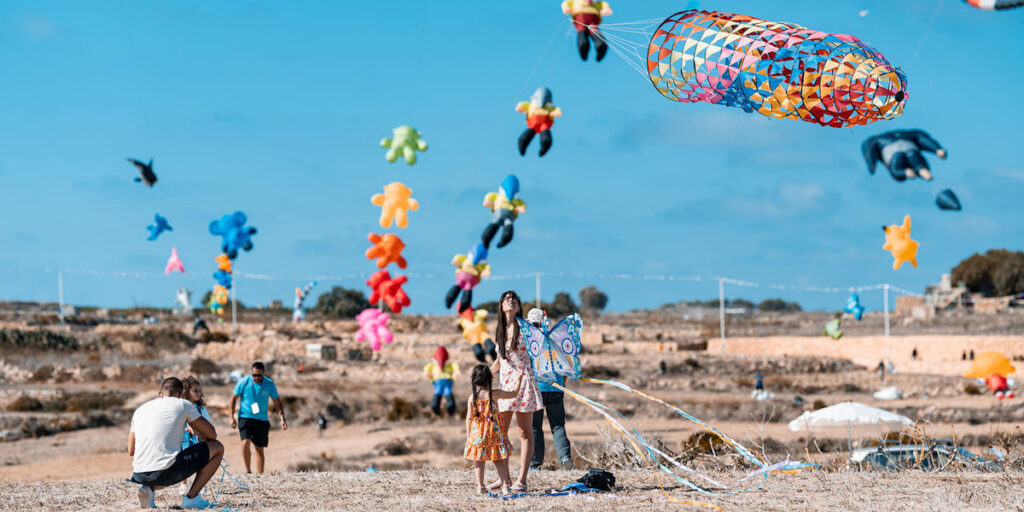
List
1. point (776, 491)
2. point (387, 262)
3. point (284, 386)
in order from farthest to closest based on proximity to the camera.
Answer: point (284, 386)
point (387, 262)
point (776, 491)

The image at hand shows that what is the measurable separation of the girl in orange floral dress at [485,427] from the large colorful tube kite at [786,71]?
293 centimetres

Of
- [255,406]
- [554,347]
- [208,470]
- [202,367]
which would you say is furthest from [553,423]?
[202,367]

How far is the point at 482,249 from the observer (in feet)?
54.2

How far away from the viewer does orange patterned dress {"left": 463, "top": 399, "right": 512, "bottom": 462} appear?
7859 millimetres

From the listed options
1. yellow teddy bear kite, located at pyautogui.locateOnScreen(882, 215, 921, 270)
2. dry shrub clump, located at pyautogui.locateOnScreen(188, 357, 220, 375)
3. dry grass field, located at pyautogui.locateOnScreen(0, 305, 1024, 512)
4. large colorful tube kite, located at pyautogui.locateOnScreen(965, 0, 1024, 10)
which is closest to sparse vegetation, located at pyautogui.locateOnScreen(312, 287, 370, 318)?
dry grass field, located at pyautogui.locateOnScreen(0, 305, 1024, 512)

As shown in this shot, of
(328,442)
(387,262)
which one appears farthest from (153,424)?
(328,442)

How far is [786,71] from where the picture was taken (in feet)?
25.4

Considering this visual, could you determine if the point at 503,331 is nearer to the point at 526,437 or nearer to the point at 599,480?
the point at 526,437

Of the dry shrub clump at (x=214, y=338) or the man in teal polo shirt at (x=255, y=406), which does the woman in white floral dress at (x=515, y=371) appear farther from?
the dry shrub clump at (x=214, y=338)

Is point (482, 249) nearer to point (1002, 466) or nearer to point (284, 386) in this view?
point (1002, 466)

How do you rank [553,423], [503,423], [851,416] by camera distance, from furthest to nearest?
[851,416]
[553,423]
[503,423]

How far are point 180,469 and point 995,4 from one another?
615 centimetres

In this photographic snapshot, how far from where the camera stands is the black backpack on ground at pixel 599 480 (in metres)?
8.37

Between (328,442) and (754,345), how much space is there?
99.5 ft
